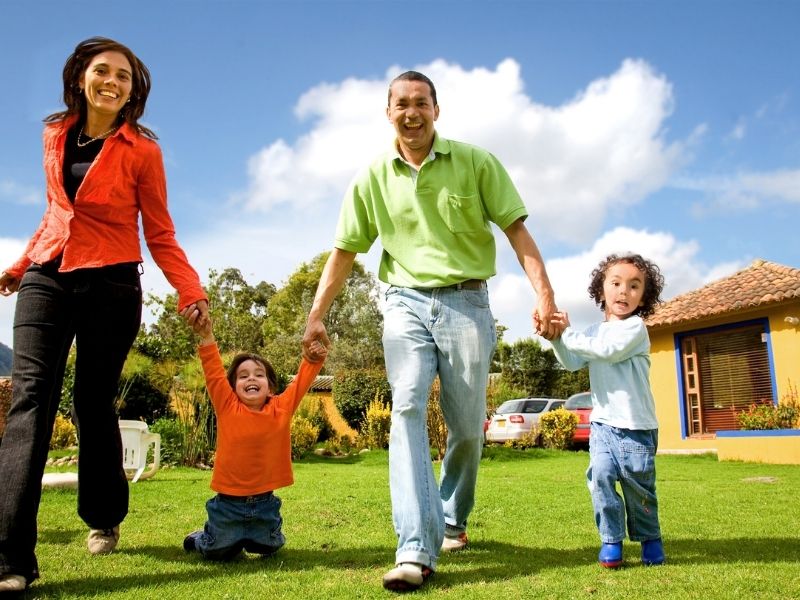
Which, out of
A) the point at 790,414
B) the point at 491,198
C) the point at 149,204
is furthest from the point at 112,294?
the point at 790,414

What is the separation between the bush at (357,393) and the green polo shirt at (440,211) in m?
17.7

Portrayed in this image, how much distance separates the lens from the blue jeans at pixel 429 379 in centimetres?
311

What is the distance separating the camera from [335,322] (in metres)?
40.5

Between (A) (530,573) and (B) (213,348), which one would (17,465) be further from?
(A) (530,573)

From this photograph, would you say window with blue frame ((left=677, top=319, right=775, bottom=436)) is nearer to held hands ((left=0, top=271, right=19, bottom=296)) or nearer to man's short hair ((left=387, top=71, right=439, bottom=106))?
man's short hair ((left=387, top=71, right=439, bottom=106))

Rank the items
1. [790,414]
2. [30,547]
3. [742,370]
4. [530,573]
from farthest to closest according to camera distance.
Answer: [742,370] → [790,414] → [530,573] → [30,547]

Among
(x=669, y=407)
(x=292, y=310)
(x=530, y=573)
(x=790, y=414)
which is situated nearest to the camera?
(x=530, y=573)

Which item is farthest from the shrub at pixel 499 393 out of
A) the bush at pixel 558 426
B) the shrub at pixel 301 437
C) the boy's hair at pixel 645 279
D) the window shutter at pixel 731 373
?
the boy's hair at pixel 645 279

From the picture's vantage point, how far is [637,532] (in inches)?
136

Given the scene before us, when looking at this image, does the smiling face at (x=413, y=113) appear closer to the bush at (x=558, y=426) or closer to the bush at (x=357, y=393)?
the bush at (x=558, y=426)

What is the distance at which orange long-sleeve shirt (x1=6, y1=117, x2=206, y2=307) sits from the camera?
325 centimetres

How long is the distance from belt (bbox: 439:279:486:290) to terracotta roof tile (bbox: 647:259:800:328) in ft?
43.0

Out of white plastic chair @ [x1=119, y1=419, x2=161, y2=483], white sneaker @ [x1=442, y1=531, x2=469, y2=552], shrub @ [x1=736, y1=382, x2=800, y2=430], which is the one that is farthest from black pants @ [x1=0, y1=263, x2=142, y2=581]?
shrub @ [x1=736, y1=382, x2=800, y2=430]

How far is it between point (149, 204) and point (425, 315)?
1.48 metres
